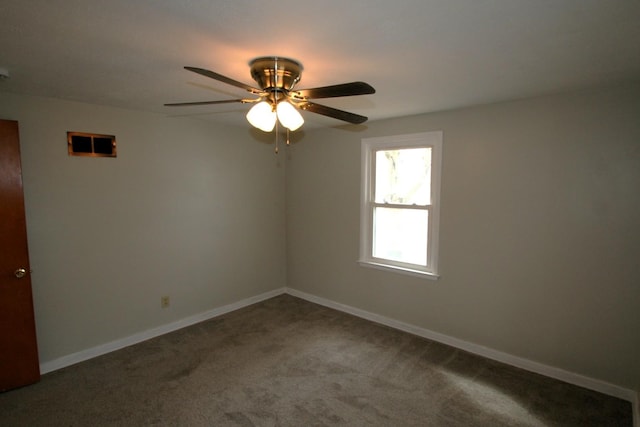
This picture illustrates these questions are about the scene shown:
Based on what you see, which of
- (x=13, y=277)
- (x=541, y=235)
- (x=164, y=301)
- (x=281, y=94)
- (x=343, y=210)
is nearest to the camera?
(x=281, y=94)

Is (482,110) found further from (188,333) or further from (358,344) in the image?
(188,333)

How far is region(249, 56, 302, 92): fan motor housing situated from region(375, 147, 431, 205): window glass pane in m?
1.91

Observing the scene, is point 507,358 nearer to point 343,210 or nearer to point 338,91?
point 343,210

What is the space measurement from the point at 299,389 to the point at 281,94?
2197 millimetres

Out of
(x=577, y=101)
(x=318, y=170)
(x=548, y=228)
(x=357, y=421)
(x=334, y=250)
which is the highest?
(x=577, y=101)

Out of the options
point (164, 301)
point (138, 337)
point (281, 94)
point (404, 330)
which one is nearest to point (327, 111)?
point (281, 94)

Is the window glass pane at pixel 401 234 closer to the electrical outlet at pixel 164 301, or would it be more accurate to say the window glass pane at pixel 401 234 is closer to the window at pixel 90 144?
the electrical outlet at pixel 164 301

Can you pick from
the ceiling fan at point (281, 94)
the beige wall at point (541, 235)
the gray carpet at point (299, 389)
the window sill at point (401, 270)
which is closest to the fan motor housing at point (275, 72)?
the ceiling fan at point (281, 94)

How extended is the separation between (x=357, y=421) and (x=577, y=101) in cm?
289

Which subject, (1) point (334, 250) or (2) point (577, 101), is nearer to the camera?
(2) point (577, 101)

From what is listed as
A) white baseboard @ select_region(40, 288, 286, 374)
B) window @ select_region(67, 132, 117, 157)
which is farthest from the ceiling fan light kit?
white baseboard @ select_region(40, 288, 286, 374)

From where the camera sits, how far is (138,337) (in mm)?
3246

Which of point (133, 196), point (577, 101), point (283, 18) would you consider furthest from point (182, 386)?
point (577, 101)

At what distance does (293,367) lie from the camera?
2809 millimetres
